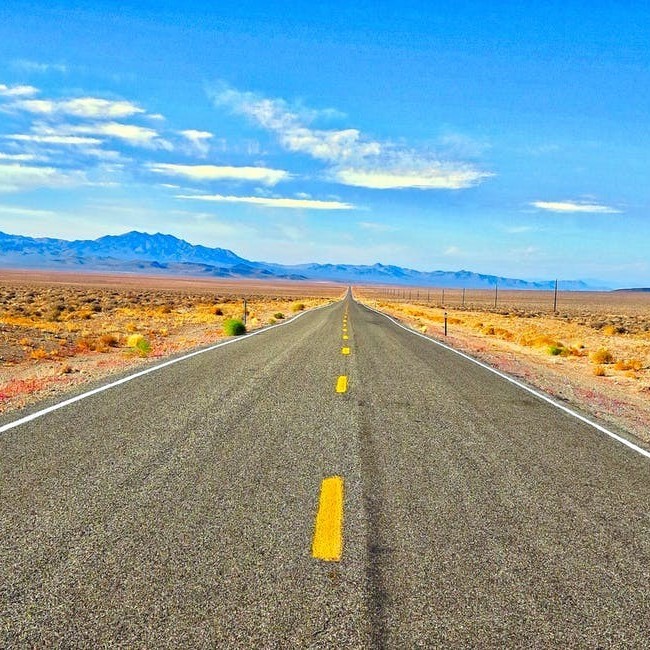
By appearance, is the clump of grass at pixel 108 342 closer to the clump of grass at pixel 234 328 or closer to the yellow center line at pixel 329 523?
the clump of grass at pixel 234 328

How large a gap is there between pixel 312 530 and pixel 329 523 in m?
0.18

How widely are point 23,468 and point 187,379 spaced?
549 centimetres

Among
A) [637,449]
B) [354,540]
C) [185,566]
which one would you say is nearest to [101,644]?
[185,566]

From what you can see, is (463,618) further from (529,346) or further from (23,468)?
(529,346)

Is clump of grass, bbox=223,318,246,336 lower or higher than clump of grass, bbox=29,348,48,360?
higher

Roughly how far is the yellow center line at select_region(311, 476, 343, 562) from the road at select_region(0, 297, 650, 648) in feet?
0.19

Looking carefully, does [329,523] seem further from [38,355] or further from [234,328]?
[234,328]

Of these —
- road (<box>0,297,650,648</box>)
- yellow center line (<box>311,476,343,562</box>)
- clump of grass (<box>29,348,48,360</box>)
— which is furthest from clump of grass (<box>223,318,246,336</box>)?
yellow center line (<box>311,476,343,562</box>)

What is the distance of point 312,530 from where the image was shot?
4.24 meters

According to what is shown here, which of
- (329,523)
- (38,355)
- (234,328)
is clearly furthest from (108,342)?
(329,523)

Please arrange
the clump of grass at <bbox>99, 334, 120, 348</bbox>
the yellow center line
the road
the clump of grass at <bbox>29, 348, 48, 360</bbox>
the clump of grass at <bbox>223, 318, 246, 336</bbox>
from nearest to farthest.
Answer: the road
the yellow center line
the clump of grass at <bbox>29, 348, 48, 360</bbox>
the clump of grass at <bbox>99, 334, 120, 348</bbox>
the clump of grass at <bbox>223, 318, 246, 336</bbox>

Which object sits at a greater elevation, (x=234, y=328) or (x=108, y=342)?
(x=234, y=328)

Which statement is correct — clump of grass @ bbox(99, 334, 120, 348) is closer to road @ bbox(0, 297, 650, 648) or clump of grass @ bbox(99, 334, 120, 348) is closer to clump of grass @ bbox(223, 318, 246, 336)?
clump of grass @ bbox(223, 318, 246, 336)

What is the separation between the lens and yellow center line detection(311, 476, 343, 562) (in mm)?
3887
